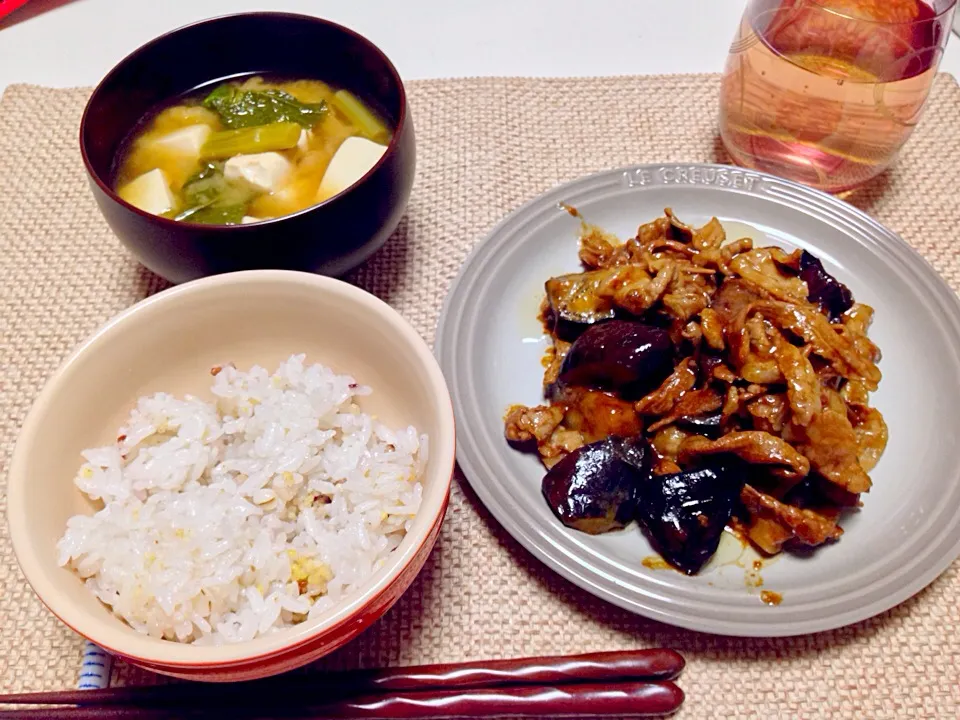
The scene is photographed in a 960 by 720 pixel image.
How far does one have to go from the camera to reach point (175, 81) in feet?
5.75

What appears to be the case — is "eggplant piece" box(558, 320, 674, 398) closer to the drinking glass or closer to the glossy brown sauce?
the glossy brown sauce

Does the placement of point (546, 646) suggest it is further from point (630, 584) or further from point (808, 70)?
point (808, 70)

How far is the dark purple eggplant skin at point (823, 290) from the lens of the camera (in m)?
1.59

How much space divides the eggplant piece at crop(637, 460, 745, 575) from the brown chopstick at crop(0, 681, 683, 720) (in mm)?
229

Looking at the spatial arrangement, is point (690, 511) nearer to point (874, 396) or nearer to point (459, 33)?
point (874, 396)

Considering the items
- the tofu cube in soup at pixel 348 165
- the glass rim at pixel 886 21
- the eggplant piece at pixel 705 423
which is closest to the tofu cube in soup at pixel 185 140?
the tofu cube in soup at pixel 348 165

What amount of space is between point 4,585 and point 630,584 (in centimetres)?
117

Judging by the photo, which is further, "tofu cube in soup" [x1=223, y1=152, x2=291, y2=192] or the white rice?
"tofu cube in soup" [x1=223, y1=152, x2=291, y2=192]

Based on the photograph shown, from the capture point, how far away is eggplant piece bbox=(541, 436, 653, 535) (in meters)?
1.33

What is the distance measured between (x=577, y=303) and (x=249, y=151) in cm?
82

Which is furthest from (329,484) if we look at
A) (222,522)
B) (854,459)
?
(854,459)

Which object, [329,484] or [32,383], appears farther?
[32,383]

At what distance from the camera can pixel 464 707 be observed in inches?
47.0

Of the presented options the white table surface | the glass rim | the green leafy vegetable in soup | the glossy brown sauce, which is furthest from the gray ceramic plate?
the white table surface
